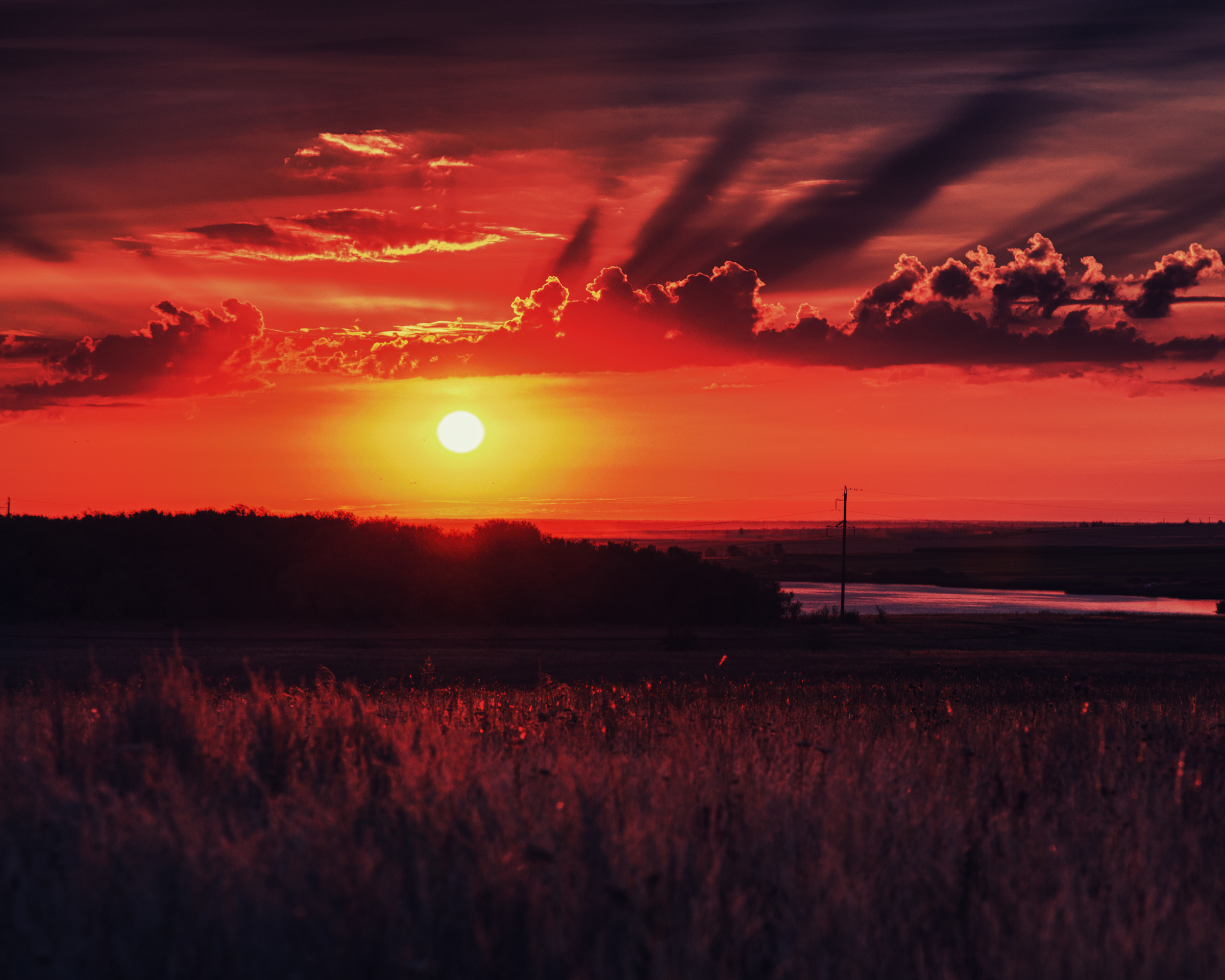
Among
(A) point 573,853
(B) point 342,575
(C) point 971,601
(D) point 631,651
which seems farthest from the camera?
(C) point 971,601

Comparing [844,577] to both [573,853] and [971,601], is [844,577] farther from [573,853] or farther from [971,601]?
[573,853]

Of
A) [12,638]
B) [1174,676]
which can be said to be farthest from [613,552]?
[1174,676]

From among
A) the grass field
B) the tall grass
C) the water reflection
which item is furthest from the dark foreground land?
the water reflection

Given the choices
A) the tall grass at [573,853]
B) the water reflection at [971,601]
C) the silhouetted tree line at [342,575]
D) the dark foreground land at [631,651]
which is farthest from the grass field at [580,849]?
the water reflection at [971,601]

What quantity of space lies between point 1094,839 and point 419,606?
47920mm

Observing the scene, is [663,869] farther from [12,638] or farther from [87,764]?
[12,638]

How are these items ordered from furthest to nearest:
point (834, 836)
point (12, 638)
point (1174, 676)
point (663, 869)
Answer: point (12, 638), point (1174, 676), point (834, 836), point (663, 869)

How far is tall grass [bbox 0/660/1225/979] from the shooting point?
15.0 feet

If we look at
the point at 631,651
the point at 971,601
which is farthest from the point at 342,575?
the point at 971,601

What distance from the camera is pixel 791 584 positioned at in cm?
11269

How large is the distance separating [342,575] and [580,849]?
48.8 m

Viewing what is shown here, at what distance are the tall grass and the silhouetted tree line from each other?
44105 millimetres

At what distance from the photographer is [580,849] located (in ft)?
17.7

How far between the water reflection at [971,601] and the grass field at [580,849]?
6612cm
